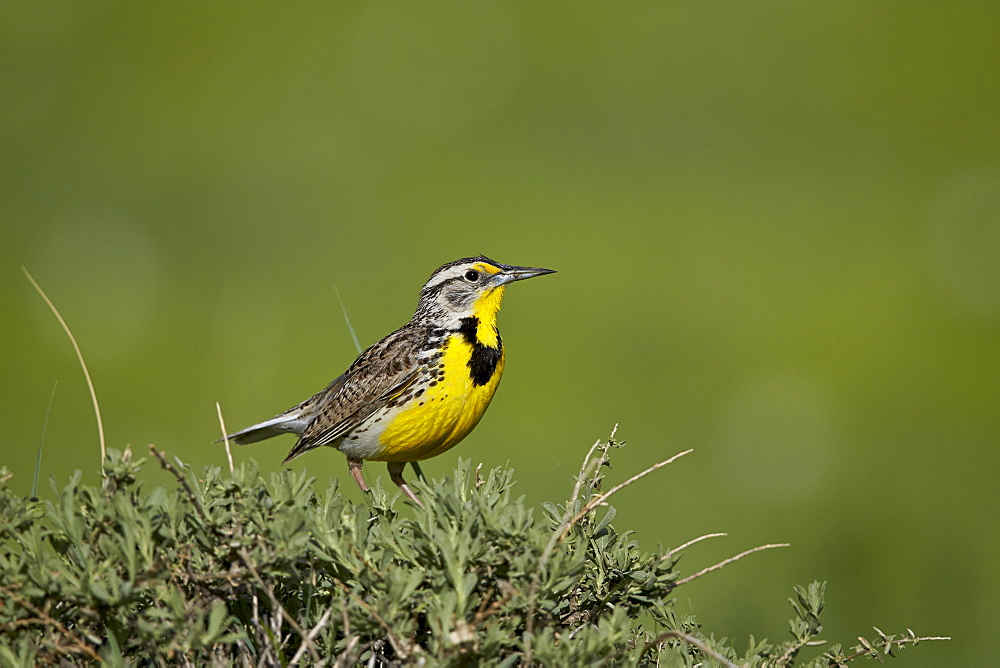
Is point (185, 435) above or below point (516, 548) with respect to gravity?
below

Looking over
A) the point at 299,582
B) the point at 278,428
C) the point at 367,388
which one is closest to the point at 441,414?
the point at 367,388

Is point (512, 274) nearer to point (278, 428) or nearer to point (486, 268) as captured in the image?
point (486, 268)

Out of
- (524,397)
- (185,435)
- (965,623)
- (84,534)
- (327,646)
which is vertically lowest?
(965,623)

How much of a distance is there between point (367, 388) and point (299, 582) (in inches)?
70.9

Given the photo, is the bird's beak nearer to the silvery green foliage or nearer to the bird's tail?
the bird's tail

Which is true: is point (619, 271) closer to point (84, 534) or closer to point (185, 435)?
point (185, 435)

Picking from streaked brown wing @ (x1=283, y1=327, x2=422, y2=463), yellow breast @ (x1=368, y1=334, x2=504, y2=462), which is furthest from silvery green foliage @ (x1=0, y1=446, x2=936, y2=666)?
streaked brown wing @ (x1=283, y1=327, x2=422, y2=463)

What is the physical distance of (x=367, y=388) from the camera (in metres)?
4.11

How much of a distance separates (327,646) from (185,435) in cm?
460

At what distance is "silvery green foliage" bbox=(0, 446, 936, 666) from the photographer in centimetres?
212

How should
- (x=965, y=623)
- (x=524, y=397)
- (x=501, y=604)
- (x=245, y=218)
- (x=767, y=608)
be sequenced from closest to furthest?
(x=501, y=604), (x=965, y=623), (x=767, y=608), (x=524, y=397), (x=245, y=218)

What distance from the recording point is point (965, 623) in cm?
462

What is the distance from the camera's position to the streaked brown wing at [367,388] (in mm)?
4031

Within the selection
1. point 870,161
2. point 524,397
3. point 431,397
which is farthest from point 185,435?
point 870,161
